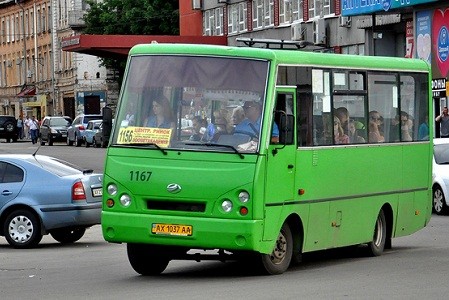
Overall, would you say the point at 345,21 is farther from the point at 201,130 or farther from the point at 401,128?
the point at 201,130

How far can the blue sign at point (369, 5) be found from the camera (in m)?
49.5

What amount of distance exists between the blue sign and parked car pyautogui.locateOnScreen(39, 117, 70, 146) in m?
31.2

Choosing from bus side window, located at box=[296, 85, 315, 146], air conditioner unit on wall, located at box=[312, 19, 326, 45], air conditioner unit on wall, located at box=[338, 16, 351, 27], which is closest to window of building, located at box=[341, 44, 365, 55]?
air conditioner unit on wall, located at box=[338, 16, 351, 27]

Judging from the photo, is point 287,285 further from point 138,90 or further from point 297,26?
point 297,26

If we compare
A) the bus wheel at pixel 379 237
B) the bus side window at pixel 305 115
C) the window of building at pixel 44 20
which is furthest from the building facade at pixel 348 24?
the window of building at pixel 44 20

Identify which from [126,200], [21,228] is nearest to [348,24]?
[21,228]

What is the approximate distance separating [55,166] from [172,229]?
7037 millimetres

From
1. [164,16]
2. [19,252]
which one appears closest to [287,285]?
[19,252]

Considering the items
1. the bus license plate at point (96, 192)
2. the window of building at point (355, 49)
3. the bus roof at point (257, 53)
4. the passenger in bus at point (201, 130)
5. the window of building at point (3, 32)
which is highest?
the window of building at point (3, 32)

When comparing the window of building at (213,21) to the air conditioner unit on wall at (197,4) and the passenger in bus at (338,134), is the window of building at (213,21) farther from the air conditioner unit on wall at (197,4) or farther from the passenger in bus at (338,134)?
the passenger in bus at (338,134)

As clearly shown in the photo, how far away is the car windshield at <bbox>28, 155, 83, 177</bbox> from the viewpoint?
2129 centimetres

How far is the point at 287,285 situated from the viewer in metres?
14.3

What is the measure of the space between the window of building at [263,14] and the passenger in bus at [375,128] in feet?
163

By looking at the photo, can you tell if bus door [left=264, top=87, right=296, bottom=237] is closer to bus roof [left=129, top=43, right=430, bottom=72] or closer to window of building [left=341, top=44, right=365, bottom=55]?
bus roof [left=129, top=43, right=430, bottom=72]
